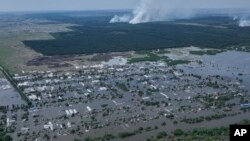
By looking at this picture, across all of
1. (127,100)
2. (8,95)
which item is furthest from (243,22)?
(8,95)

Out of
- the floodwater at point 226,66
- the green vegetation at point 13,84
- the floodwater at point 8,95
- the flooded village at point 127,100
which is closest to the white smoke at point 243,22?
the floodwater at point 226,66

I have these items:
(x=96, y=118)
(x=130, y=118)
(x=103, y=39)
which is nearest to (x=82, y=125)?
(x=96, y=118)

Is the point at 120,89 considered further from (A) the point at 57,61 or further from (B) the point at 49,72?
(A) the point at 57,61

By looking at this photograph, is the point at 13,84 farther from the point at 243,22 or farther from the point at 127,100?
the point at 243,22

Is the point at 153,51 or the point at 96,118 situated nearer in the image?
the point at 96,118

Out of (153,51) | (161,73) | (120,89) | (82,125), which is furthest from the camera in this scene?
(153,51)

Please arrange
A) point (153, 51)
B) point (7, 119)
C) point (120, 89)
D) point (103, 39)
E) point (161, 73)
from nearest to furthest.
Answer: point (7, 119) < point (120, 89) < point (161, 73) < point (153, 51) < point (103, 39)

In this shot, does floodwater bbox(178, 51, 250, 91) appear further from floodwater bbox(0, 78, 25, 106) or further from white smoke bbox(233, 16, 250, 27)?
white smoke bbox(233, 16, 250, 27)

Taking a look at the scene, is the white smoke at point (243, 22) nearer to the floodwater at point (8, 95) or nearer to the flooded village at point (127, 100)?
the flooded village at point (127, 100)

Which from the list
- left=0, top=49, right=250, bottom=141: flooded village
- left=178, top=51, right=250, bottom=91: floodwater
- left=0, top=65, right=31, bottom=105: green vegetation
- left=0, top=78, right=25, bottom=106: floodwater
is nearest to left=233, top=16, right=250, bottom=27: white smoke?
left=178, top=51, right=250, bottom=91: floodwater
